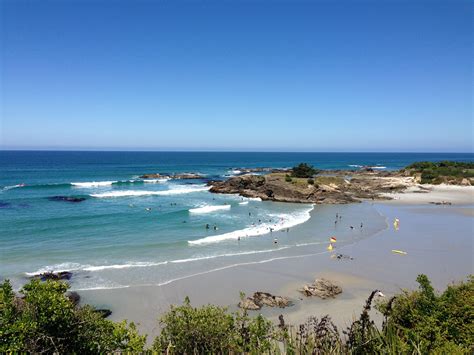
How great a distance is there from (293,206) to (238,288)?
31633 millimetres

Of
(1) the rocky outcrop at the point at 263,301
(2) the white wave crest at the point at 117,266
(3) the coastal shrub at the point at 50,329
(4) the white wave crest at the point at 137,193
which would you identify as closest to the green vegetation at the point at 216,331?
(3) the coastal shrub at the point at 50,329

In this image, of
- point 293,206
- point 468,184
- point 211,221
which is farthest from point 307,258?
point 468,184

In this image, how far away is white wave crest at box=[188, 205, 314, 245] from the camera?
31.8m

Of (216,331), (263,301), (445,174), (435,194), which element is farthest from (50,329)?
(445,174)

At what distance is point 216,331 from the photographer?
Result: 10.2 metres

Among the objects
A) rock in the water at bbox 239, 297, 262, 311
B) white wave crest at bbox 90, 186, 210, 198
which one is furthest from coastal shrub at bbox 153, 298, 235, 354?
white wave crest at bbox 90, 186, 210, 198

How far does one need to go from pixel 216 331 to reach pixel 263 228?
1040 inches

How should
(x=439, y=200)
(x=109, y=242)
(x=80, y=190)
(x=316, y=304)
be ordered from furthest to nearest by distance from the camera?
(x=80, y=190) → (x=439, y=200) → (x=109, y=242) → (x=316, y=304)

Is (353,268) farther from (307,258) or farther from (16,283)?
(16,283)

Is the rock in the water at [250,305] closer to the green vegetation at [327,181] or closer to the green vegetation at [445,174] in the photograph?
the green vegetation at [327,181]

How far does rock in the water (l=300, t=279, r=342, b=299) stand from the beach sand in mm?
406

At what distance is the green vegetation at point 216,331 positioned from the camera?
8.00 metres

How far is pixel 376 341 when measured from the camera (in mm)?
9633

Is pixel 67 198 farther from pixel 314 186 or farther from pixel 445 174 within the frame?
pixel 445 174
